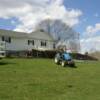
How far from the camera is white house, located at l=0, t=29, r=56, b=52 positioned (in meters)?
61.1

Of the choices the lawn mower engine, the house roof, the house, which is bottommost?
the lawn mower engine

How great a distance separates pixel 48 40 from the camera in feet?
228

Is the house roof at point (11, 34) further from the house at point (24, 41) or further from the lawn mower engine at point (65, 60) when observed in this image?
the lawn mower engine at point (65, 60)

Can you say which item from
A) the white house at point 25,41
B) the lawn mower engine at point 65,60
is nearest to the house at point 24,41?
the white house at point 25,41

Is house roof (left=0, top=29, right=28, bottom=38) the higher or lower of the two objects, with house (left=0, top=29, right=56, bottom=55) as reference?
higher

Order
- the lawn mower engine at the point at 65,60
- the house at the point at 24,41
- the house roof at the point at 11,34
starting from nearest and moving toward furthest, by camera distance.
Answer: the lawn mower engine at the point at 65,60 < the house roof at the point at 11,34 < the house at the point at 24,41

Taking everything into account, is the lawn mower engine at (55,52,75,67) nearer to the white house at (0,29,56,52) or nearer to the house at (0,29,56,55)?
the house at (0,29,56,55)

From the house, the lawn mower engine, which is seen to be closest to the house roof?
the house

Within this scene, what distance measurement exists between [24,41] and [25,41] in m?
0.23

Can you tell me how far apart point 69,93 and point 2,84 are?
13.5ft

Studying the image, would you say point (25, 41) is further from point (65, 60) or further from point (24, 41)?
point (65, 60)

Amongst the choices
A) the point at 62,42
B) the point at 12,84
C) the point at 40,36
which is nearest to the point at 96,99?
the point at 12,84

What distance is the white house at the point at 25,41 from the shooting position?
2404 inches

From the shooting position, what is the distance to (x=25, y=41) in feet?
213
